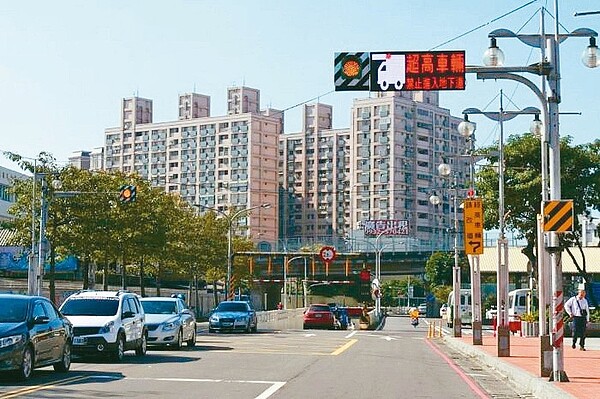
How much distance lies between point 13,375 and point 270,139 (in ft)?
430

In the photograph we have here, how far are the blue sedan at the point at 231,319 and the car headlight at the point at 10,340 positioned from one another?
90.2ft

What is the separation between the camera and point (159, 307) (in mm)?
31047

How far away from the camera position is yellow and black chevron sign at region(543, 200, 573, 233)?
1806 cm

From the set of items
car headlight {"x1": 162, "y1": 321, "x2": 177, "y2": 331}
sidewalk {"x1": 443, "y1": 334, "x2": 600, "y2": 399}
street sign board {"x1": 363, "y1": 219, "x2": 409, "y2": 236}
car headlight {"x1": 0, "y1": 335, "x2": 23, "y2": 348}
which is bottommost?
sidewalk {"x1": 443, "y1": 334, "x2": 600, "y2": 399}

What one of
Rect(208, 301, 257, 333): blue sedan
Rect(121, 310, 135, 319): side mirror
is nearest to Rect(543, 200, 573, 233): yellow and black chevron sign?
Rect(121, 310, 135, 319): side mirror

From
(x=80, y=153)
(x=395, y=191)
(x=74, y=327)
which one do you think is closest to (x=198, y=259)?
(x=74, y=327)

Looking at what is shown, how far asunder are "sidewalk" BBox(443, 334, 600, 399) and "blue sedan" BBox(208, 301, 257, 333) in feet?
40.3

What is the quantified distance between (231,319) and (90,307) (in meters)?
20.3

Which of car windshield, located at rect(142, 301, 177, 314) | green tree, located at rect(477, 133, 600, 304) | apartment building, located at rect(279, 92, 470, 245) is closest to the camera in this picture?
car windshield, located at rect(142, 301, 177, 314)

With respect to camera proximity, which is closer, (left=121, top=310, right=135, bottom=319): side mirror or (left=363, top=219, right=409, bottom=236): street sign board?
(left=121, top=310, right=135, bottom=319): side mirror

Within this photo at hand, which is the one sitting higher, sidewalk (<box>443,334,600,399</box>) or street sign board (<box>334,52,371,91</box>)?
street sign board (<box>334,52,371,91</box>)

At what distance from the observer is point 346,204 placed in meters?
151

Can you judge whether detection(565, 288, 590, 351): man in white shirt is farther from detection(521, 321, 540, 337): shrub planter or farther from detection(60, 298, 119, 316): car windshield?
detection(60, 298, 119, 316): car windshield

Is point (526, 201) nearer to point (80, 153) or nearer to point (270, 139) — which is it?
point (270, 139)
